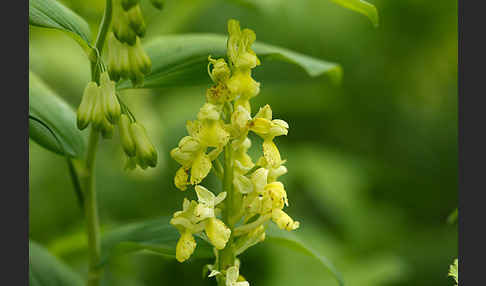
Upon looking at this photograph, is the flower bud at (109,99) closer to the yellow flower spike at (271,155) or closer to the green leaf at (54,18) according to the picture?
the green leaf at (54,18)

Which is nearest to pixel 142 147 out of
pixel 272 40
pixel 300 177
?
pixel 300 177

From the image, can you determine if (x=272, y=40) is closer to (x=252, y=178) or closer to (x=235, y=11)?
(x=235, y=11)

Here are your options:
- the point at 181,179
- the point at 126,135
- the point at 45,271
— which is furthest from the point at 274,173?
the point at 45,271

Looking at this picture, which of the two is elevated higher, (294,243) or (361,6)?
(361,6)

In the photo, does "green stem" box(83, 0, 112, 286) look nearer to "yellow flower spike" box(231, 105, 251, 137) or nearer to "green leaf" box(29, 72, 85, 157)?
"green leaf" box(29, 72, 85, 157)

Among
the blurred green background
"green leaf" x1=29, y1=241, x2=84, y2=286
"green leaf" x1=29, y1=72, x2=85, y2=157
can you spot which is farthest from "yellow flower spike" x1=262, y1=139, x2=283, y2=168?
the blurred green background

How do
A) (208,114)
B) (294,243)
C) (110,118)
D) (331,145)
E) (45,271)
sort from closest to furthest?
(208,114) → (110,118) → (294,243) → (45,271) → (331,145)

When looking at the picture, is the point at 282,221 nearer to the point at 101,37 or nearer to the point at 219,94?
the point at 219,94
